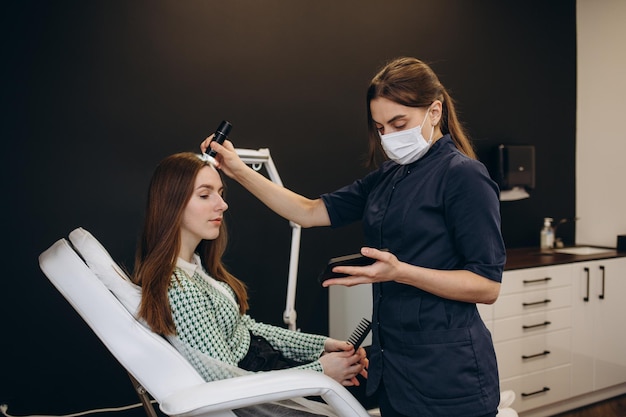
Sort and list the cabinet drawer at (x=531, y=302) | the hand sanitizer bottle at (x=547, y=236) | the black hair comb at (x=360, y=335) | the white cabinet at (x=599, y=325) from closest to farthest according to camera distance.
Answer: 1. the black hair comb at (x=360, y=335)
2. the cabinet drawer at (x=531, y=302)
3. the white cabinet at (x=599, y=325)
4. the hand sanitizer bottle at (x=547, y=236)

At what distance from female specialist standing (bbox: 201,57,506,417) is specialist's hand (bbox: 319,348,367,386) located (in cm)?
15

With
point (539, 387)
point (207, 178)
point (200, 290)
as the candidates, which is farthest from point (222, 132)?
point (539, 387)

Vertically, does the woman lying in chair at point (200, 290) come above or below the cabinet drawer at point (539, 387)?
above

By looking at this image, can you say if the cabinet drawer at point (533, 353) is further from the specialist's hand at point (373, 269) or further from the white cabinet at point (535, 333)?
the specialist's hand at point (373, 269)

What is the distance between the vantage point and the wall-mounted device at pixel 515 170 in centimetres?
351

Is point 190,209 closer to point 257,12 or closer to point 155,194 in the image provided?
point 155,194

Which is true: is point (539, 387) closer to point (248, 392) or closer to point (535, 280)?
point (535, 280)

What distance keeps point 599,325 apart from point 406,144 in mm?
2379

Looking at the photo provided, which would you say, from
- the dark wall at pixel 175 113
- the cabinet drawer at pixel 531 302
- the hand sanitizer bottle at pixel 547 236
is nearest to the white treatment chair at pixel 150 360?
the dark wall at pixel 175 113

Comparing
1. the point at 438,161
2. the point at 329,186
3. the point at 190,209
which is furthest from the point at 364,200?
the point at 329,186

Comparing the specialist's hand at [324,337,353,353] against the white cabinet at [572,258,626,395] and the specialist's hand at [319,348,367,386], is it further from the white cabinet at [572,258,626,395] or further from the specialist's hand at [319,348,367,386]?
the white cabinet at [572,258,626,395]

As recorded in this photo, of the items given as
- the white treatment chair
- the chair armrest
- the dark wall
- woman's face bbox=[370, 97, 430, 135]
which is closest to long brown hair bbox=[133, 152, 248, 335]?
the white treatment chair

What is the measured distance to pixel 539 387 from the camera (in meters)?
3.00

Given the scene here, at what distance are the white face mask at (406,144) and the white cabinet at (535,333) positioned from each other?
160 centimetres
